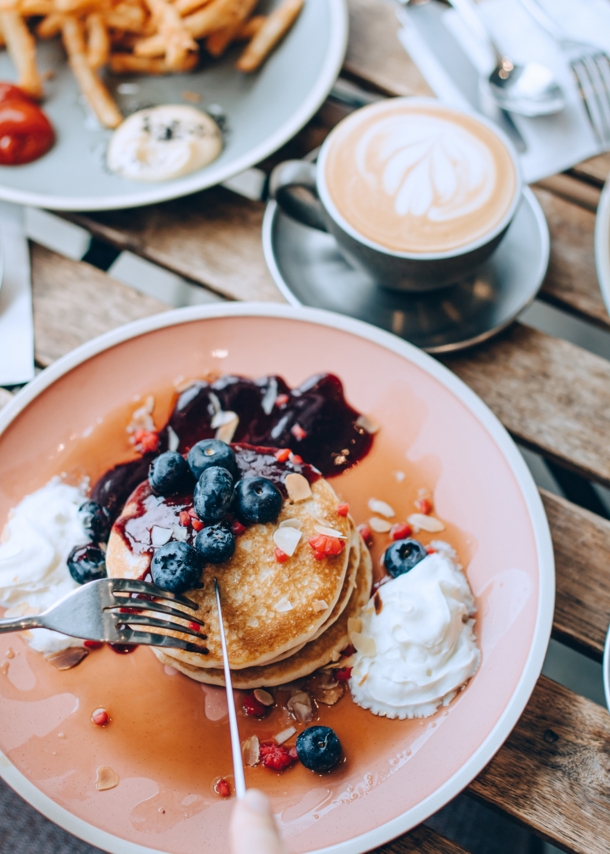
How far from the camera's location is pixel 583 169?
5.15 feet

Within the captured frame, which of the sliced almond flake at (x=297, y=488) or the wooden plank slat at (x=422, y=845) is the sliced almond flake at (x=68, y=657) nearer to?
the sliced almond flake at (x=297, y=488)

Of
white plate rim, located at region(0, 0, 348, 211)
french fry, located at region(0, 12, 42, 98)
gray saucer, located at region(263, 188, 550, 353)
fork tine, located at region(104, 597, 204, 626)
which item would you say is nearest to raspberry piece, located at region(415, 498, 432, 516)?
gray saucer, located at region(263, 188, 550, 353)

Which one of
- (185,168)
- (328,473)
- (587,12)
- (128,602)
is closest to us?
(128,602)

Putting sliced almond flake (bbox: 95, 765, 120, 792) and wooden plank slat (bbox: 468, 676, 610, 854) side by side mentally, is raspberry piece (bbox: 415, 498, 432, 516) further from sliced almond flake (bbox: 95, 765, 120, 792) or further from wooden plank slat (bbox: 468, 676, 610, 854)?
sliced almond flake (bbox: 95, 765, 120, 792)

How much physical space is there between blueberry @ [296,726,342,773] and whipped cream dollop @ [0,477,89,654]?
0.40 metres

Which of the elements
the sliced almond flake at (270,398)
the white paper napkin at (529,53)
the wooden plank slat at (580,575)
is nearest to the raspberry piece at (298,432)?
the sliced almond flake at (270,398)

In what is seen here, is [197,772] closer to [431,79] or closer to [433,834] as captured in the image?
[433,834]

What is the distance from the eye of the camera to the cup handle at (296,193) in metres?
1.28

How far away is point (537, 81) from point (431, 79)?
0.26 meters

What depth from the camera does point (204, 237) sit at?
60.0 inches

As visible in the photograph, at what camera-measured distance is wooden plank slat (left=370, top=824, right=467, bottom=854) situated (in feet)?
3.29

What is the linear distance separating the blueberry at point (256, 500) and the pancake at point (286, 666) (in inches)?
9.0

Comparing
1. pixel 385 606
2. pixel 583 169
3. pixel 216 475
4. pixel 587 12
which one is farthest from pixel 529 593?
pixel 587 12

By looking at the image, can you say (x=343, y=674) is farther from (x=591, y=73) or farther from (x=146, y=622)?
(x=591, y=73)
